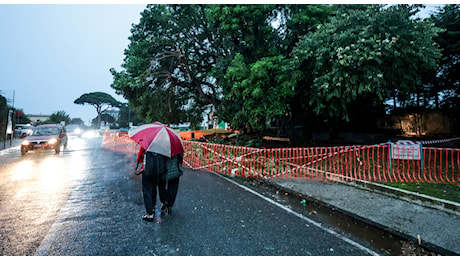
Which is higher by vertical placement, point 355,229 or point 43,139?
point 43,139

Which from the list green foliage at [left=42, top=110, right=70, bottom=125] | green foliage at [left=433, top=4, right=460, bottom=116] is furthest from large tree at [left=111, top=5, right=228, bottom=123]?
green foliage at [left=42, top=110, right=70, bottom=125]

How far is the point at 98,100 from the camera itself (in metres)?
66.1

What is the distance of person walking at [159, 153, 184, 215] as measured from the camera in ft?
13.9

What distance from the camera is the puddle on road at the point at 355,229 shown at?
3404 mm

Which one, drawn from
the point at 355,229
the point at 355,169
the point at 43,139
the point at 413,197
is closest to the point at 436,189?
the point at 413,197

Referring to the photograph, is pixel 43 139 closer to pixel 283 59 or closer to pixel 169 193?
pixel 169 193

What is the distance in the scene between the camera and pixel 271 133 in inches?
855

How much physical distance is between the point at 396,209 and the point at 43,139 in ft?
53.9

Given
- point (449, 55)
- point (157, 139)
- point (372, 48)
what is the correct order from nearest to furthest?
point (157, 139) → point (372, 48) → point (449, 55)

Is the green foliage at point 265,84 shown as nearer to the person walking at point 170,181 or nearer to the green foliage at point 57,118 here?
the person walking at point 170,181

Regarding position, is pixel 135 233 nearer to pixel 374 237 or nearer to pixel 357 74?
pixel 374 237

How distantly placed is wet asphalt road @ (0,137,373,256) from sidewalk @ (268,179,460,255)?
1.11m

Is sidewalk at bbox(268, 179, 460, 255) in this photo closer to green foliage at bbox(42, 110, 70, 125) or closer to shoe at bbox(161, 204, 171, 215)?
shoe at bbox(161, 204, 171, 215)

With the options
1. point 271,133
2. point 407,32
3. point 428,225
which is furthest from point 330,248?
point 271,133
